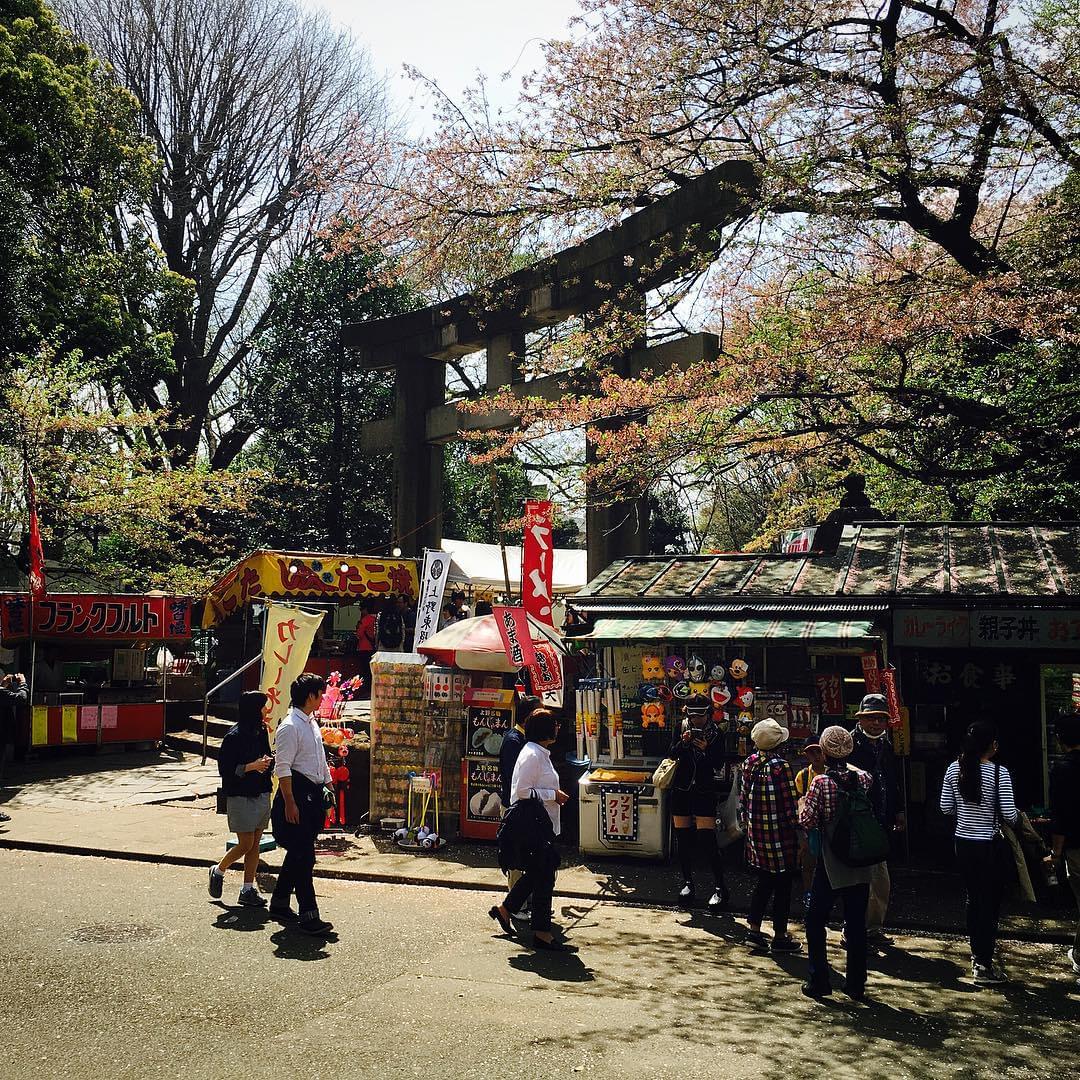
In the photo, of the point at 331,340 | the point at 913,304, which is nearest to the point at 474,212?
the point at 913,304

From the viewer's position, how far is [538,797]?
813 cm

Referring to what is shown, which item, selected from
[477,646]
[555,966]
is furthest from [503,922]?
[477,646]

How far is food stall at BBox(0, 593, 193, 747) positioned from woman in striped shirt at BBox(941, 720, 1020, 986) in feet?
52.5

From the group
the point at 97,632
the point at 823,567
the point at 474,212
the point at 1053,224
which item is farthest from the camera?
the point at 97,632

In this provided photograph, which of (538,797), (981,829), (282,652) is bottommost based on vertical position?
(981,829)

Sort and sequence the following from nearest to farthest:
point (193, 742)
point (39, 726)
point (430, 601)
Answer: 1. point (430, 601)
2. point (39, 726)
3. point (193, 742)

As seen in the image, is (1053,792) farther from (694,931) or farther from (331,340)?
(331,340)

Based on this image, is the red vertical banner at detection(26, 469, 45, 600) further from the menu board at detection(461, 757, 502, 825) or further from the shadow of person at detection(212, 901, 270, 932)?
the shadow of person at detection(212, 901, 270, 932)

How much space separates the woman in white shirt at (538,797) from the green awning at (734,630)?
2.70 m

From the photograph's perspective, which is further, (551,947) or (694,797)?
(694,797)

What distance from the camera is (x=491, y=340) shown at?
2158cm

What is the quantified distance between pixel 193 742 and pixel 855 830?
1588cm

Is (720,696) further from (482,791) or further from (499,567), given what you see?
(499,567)

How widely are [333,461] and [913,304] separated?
20855mm
